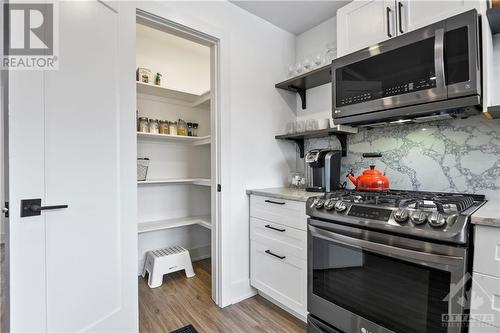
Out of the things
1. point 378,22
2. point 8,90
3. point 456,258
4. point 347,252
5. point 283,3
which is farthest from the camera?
point 283,3

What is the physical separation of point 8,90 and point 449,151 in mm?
2436

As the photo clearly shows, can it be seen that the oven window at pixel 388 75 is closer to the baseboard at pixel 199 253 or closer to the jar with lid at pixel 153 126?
the jar with lid at pixel 153 126

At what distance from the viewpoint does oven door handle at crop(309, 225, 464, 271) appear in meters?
1.04

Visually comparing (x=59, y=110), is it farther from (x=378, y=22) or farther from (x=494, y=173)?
(x=494, y=173)

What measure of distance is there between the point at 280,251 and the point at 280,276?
19cm

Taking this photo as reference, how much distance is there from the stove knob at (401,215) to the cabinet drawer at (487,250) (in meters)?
0.24

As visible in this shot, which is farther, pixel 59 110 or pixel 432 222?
pixel 59 110

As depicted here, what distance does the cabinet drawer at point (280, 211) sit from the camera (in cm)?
173

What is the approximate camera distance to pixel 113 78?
1.52 m

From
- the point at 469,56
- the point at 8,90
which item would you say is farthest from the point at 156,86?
the point at 469,56

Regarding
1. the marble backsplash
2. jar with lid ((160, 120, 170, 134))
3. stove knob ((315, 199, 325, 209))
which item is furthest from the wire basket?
the marble backsplash

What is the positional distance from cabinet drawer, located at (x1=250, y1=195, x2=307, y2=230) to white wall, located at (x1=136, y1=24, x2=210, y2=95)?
1.61 meters

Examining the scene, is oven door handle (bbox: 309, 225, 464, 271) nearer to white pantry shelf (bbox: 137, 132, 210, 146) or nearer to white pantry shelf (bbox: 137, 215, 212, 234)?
white pantry shelf (bbox: 137, 215, 212, 234)

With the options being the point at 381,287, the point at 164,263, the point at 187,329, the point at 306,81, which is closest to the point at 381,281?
the point at 381,287
